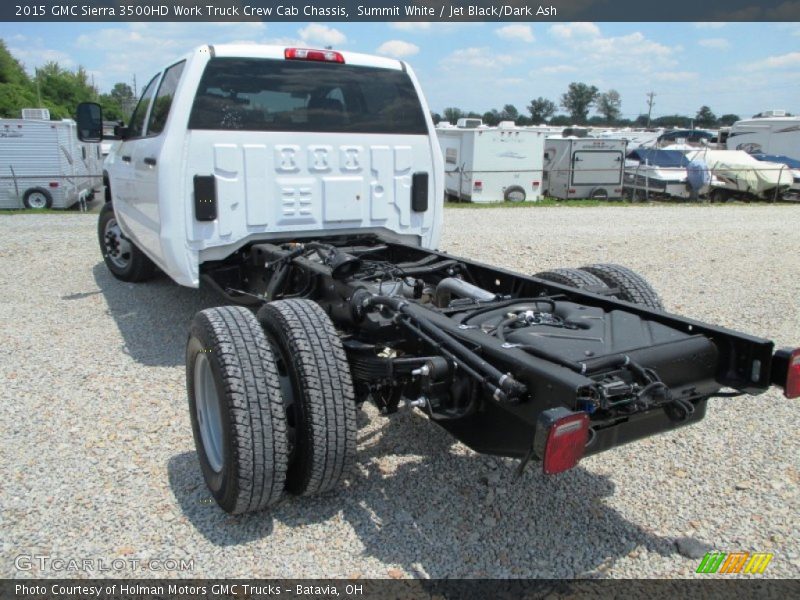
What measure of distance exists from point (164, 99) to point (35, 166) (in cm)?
A: 1554

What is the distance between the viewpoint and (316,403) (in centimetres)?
298

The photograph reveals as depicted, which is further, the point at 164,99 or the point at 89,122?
Result: the point at 89,122

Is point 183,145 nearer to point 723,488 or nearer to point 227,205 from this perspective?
point 227,205

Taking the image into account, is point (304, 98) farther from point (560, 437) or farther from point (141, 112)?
point (560, 437)

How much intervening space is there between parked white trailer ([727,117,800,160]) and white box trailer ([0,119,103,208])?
24.1 meters

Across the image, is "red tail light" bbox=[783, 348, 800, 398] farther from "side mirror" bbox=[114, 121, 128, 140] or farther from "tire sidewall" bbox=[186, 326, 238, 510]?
"side mirror" bbox=[114, 121, 128, 140]

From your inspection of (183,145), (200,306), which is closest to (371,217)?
(183,145)

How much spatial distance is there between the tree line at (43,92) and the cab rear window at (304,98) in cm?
4052

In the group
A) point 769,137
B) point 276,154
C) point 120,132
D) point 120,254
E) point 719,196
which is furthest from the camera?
point 769,137

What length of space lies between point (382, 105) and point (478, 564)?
3649mm

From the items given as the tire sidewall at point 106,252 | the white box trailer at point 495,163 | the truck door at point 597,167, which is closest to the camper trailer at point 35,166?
the white box trailer at point 495,163

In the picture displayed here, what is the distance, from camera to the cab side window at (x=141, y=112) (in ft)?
19.1

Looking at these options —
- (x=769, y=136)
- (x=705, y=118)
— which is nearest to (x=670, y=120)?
(x=705, y=118)

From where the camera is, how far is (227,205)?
4.83 metres
